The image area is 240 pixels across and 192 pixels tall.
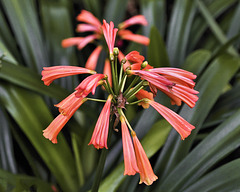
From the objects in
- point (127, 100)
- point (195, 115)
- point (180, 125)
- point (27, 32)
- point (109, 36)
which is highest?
point (27, 32)

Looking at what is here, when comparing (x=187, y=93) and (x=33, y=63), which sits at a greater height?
(x=33, y=63)

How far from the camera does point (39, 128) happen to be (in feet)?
3.01

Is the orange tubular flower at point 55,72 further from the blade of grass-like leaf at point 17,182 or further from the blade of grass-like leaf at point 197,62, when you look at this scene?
the blade of grass-like leaf at point 197,62

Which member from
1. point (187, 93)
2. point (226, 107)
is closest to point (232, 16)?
point (226, 107)

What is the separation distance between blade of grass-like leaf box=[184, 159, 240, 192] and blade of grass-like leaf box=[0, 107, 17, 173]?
23.6 inches

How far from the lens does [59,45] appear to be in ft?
4.20

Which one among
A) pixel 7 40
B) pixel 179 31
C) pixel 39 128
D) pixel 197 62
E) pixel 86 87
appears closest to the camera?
pixel 86 87

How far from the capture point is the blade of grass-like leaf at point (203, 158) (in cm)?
79

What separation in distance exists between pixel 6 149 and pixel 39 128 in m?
0.18

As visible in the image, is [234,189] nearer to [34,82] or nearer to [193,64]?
[193,64]

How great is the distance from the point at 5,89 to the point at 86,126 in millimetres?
358

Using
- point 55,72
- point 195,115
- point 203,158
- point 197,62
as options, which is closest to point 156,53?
point 197,62

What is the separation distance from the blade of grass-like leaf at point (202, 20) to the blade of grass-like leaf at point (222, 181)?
31.6 inches

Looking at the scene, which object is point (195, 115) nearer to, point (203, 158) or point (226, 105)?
point (203, 158)
